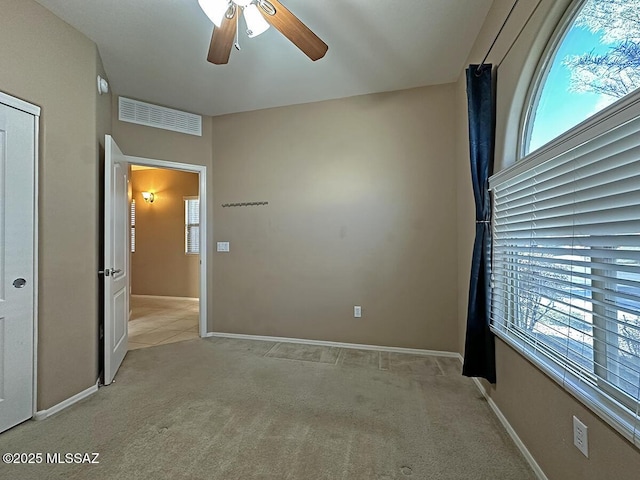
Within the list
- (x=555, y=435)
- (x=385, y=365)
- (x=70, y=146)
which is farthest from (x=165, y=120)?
(x=555, y=435)

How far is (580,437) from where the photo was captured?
1200mm

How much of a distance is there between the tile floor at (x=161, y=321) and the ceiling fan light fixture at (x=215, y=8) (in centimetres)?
333

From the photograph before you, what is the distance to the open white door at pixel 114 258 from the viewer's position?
2.49m

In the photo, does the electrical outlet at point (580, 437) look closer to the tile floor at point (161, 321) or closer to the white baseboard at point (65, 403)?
the white baseboard at point (65, 403)

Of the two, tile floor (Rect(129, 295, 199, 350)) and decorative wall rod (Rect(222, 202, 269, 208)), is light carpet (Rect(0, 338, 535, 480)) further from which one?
decorative wall rod (Rect(222, 202, 269, 208))

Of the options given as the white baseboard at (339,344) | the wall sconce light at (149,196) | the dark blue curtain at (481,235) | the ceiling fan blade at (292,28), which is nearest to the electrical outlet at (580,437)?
the dark blue curtain at (481,235)

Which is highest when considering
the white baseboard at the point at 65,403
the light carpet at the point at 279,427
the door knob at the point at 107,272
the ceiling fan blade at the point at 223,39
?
the ceiling fan blade at the point at 223,39

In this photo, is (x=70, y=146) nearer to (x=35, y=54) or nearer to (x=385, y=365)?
(x=35, y=54)

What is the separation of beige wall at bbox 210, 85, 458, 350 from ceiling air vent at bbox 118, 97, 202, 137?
0.27 meters

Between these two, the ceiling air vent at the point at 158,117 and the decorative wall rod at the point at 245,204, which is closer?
the ceiling air vent at the point at 158,117

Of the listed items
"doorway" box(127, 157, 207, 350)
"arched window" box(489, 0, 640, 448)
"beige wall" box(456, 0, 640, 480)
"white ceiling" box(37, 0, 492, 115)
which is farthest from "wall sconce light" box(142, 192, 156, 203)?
"arched window" box(489, 0, 640, 448)

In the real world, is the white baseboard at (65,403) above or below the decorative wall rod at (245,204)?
below

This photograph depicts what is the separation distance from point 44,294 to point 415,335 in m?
3.18

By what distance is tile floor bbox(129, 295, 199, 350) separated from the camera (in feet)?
Result: 12.2
